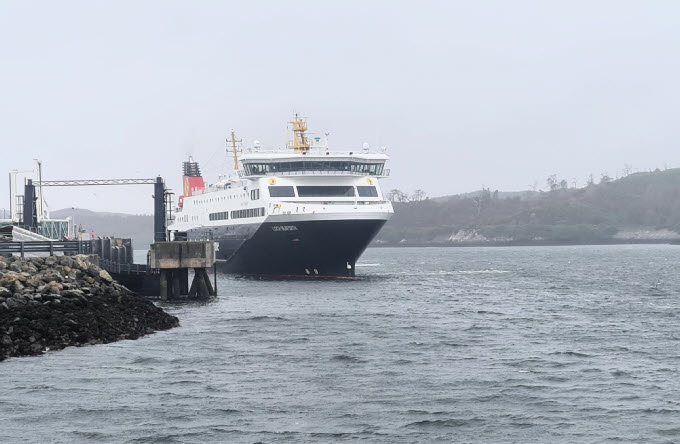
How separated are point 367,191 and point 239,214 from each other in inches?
367

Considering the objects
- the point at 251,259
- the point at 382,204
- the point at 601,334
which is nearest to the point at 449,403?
the point at 601,334

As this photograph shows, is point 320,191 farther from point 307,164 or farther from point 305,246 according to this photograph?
point 305,246

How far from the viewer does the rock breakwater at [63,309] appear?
26.4 metres

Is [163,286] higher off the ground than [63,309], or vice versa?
[163,286]

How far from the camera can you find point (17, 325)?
87.4 ft

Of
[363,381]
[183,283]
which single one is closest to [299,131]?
[183,283]

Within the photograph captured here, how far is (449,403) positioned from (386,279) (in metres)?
44.7

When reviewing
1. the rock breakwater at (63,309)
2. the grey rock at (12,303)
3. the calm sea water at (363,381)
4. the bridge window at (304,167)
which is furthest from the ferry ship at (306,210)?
the grey rock at (12,303)

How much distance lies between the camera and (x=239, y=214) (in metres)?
63.9

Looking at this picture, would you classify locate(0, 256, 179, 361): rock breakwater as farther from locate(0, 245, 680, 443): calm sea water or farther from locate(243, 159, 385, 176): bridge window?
locate(243, 159, 385, 176): bridge window

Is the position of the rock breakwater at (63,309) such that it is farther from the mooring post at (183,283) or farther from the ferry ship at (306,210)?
the ferry ship at (306,210)

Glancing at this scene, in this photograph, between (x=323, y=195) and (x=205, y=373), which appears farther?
(x=323, y=195)

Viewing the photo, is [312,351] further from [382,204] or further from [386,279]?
[386,279]

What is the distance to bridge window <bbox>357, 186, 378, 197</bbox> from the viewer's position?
60.4m
